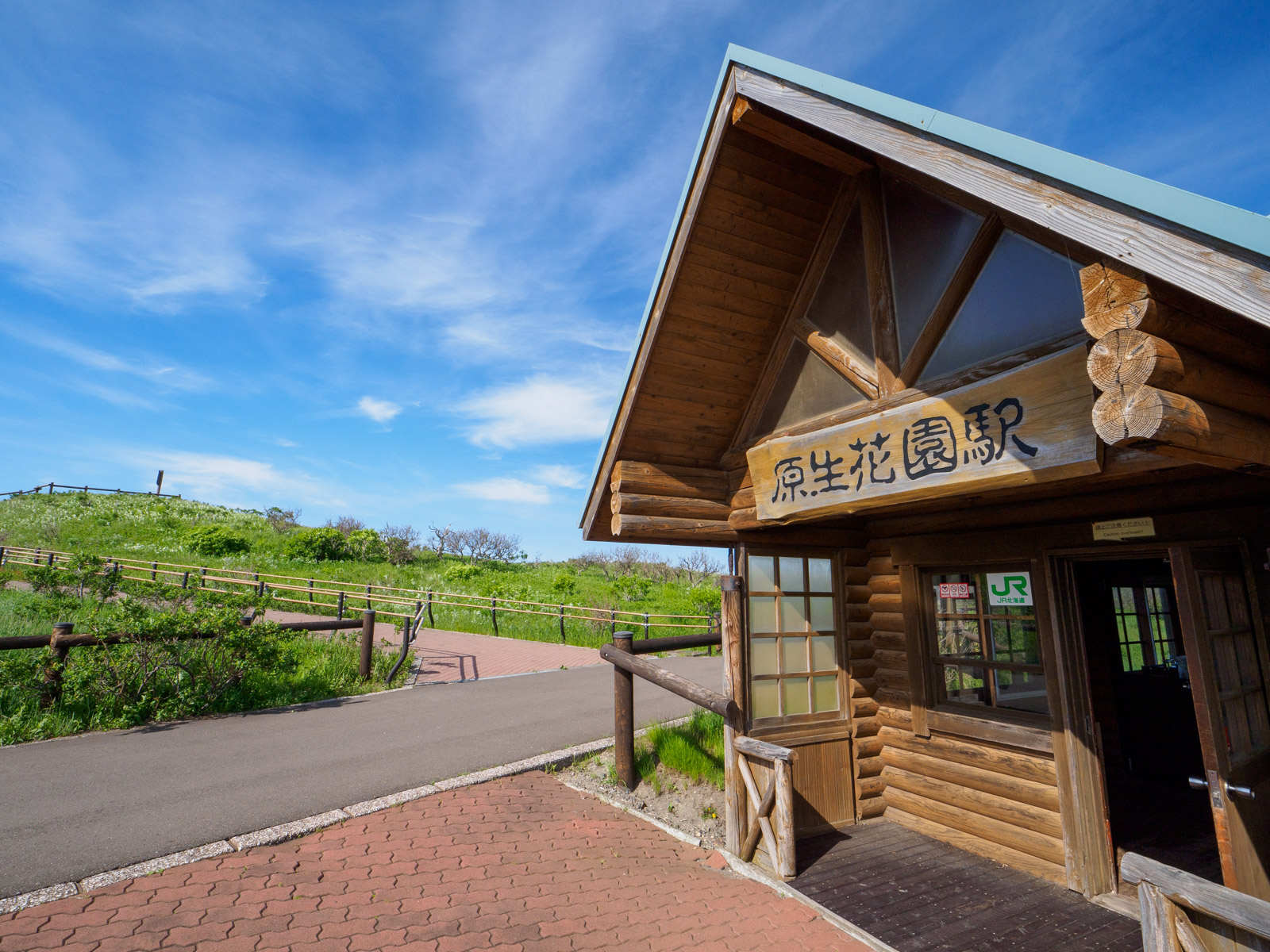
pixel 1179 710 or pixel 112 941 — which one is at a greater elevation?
pixel 1179 710

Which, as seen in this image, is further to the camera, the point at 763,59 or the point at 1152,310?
the point at 763,59

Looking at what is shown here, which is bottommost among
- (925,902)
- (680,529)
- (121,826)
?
(925,902)

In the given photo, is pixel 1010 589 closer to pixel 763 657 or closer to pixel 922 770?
pixel 922 770

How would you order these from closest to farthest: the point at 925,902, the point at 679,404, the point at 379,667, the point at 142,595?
the point at 925,902 → the point at 679,404 → the point at 142,595 → the point at 379,667

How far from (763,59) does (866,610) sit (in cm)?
473

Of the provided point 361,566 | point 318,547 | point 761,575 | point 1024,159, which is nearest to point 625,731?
point 761,575

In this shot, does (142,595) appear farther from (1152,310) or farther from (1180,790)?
(1180,790)

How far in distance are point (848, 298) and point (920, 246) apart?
0.66 m

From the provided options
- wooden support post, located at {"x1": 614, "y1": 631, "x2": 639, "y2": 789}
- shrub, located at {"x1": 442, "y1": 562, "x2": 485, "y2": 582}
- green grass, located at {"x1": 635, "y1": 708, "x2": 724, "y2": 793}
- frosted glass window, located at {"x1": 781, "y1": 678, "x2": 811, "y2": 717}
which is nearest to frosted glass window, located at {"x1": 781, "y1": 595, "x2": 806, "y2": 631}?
frosted glass window, located at {"x1": 781, "y1": 678, "x2": 811, "y2": 717}

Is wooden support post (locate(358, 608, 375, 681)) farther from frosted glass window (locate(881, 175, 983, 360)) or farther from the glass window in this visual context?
frosted glass window (locate(881, 175, 983, 360))

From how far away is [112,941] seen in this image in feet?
11.4

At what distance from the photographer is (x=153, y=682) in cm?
814

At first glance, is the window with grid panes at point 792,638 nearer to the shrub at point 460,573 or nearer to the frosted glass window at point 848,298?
the frosted glass window at point 848,298

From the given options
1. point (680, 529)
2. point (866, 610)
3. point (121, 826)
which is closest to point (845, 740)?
point (866, 610)
